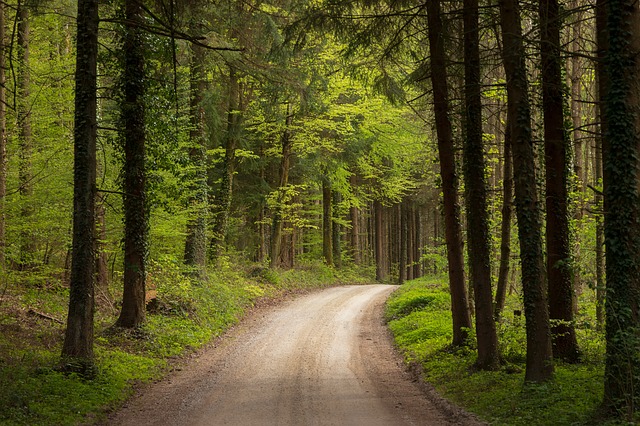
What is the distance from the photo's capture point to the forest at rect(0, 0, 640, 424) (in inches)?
280

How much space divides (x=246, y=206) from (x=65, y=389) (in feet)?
71.7

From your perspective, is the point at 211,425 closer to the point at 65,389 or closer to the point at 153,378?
the point at 65,389

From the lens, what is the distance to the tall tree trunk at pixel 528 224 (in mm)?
8453

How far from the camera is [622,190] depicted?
21.6ft

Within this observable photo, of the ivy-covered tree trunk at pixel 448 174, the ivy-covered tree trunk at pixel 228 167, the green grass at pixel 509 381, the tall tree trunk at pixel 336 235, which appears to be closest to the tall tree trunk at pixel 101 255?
the ivy-covered tree trunk at pixel 228 167

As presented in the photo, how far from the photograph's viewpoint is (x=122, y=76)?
1228cm

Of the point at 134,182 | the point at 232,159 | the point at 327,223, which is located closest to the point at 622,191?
the point at 134,182

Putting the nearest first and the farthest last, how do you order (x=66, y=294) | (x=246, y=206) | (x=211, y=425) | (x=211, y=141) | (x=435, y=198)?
(x=211, y=425), (x=66, y=294), (x=211, y=141), (x=246, y=206), (x=435, y=198)

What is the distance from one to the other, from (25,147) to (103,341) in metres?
5.51

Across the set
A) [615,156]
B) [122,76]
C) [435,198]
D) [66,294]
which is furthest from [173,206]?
[435,198]

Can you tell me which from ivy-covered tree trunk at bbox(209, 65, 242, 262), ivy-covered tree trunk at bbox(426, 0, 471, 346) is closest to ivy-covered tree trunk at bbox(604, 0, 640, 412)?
ivy-covered tree trunk at bbox(426, 0, 471, 346)

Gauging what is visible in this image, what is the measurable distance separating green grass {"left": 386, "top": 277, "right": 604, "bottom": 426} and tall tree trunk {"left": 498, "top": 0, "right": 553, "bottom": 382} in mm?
461

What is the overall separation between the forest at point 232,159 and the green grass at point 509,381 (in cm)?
14

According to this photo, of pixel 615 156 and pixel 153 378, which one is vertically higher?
pixel 615 156
